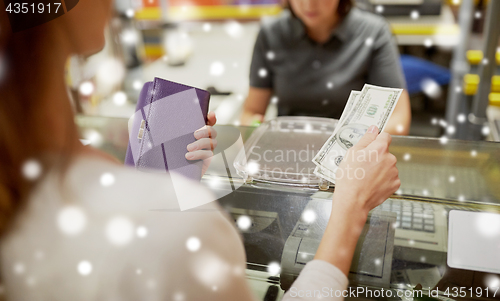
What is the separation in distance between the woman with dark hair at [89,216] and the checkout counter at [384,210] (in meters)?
0.10

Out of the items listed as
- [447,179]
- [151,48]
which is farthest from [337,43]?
[151,48]

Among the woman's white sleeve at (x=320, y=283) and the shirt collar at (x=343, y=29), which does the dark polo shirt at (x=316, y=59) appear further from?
the woman's white sleeve at (x=320, y=283)

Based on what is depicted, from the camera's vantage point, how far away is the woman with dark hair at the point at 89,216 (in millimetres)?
638

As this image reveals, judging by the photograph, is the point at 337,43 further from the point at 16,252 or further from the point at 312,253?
the point at 16,252

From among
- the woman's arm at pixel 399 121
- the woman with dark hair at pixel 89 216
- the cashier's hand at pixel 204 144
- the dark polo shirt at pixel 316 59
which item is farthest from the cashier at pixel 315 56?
the woman with dark hair at pixel 89 216

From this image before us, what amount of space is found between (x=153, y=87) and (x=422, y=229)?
70 centimetres

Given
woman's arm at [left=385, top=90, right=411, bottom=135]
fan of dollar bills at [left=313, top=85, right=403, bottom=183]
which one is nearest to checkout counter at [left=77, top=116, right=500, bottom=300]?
fan of dollar bills at [left=313, top=85, right=403, bottom=183]

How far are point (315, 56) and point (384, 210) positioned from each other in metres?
1.06

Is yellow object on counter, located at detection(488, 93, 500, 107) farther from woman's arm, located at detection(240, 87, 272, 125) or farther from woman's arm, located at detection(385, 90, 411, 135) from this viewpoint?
woman's arm, located at detection(240, 87, 272, 125)

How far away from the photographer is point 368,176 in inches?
26.7

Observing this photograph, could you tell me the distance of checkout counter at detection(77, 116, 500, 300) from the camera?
73 cm

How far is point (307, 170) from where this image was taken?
85 centimetres

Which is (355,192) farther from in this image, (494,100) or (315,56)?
(494,100)

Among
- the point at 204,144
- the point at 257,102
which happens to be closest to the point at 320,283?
the point at 204,144
